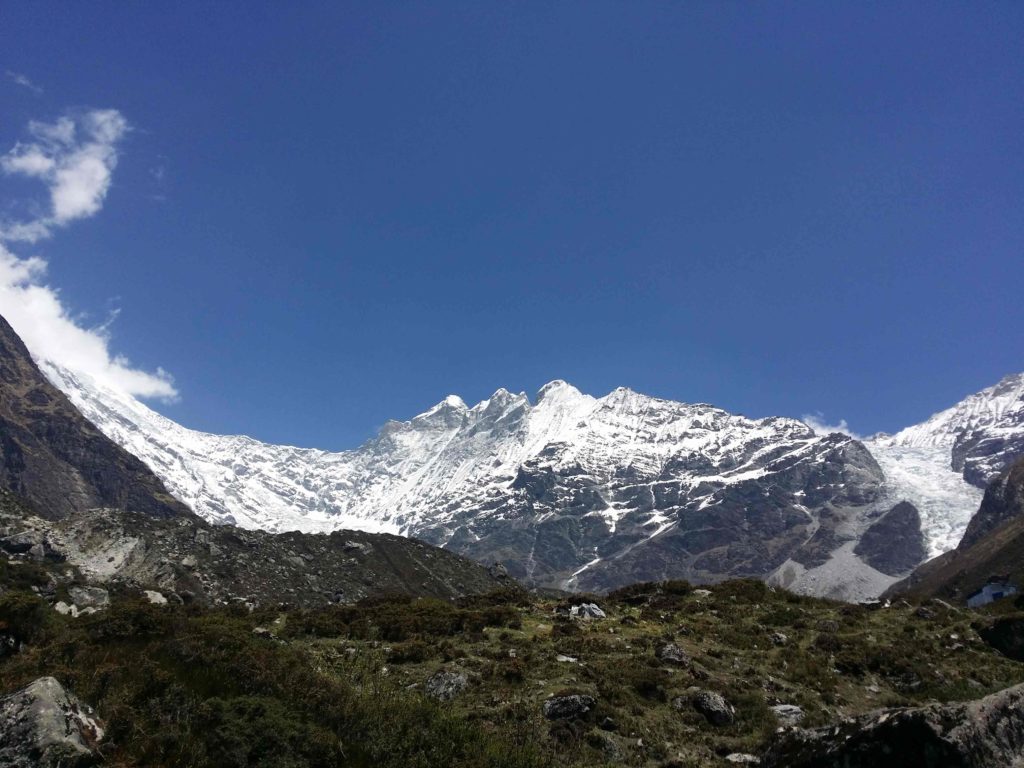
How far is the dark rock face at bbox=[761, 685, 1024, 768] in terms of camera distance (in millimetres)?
10312

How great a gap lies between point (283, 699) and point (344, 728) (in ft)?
4.44

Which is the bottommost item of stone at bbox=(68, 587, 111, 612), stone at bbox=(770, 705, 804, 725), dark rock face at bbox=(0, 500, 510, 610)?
stone at bbox=(770, 705, 804, 725)

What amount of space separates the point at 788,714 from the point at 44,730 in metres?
17.5

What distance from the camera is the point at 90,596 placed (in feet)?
168

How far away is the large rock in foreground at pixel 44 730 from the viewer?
29.7 feet

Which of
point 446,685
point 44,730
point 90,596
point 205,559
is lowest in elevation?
point 44,730

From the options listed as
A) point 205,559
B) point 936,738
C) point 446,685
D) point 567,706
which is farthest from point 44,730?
point 205,559

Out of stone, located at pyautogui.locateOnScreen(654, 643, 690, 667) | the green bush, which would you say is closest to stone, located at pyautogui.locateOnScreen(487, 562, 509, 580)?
stone, located at pyautogui.locateOnScreen(654, 643, 690, 667)

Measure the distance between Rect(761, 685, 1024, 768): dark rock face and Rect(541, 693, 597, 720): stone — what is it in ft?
23.0

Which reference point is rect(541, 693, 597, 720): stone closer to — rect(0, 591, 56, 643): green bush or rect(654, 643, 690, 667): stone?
rect(654, 643, 690, 667): stone

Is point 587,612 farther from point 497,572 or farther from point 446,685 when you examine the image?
point 497,572

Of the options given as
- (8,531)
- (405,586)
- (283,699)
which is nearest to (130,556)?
(8,531)

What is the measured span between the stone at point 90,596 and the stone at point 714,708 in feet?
145

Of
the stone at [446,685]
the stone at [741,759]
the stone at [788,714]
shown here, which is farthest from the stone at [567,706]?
the stone at [788,714]
